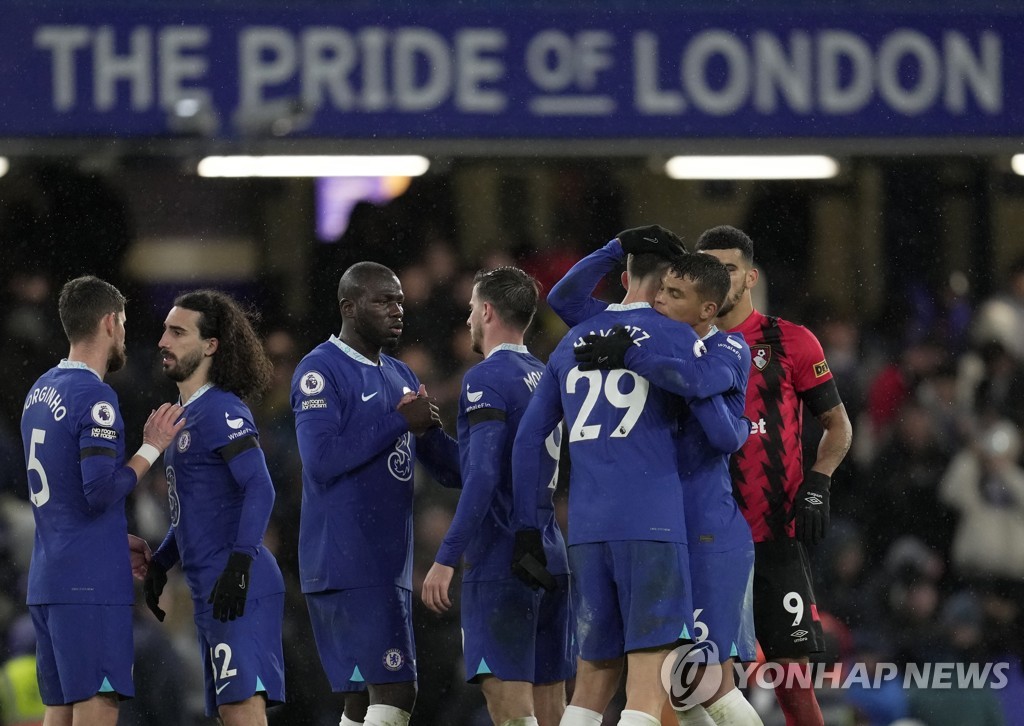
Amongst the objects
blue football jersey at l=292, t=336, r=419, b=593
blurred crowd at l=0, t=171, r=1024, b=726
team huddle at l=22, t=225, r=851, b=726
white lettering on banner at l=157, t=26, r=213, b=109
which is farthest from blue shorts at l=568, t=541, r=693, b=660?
white lettering on banner at l=157, t=26, r=213, b=109

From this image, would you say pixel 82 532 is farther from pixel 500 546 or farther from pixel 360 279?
pixel 500 546

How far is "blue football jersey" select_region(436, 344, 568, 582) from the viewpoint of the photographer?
5.93 meters

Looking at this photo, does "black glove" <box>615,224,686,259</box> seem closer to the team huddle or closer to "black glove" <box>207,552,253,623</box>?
the team huddle

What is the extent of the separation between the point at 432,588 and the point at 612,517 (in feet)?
2.62

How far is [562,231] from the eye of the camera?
9.16 metres

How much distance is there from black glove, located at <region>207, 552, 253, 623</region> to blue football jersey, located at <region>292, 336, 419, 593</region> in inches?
15.0

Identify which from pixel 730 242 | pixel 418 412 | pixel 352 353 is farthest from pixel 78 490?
pixel 730 242

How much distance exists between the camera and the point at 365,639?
6078 millimetres

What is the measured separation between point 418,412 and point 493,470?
13.9 inches

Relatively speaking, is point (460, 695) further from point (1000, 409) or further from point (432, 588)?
point (1000, 409)

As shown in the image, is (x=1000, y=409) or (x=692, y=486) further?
(x=1000, y=409)

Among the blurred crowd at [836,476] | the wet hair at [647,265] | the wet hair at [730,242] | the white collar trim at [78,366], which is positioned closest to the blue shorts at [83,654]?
the white collar trim at [78,366]

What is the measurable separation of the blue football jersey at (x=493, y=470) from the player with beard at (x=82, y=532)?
1038mm

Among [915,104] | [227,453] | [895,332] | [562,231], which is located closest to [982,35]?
[915,104]
